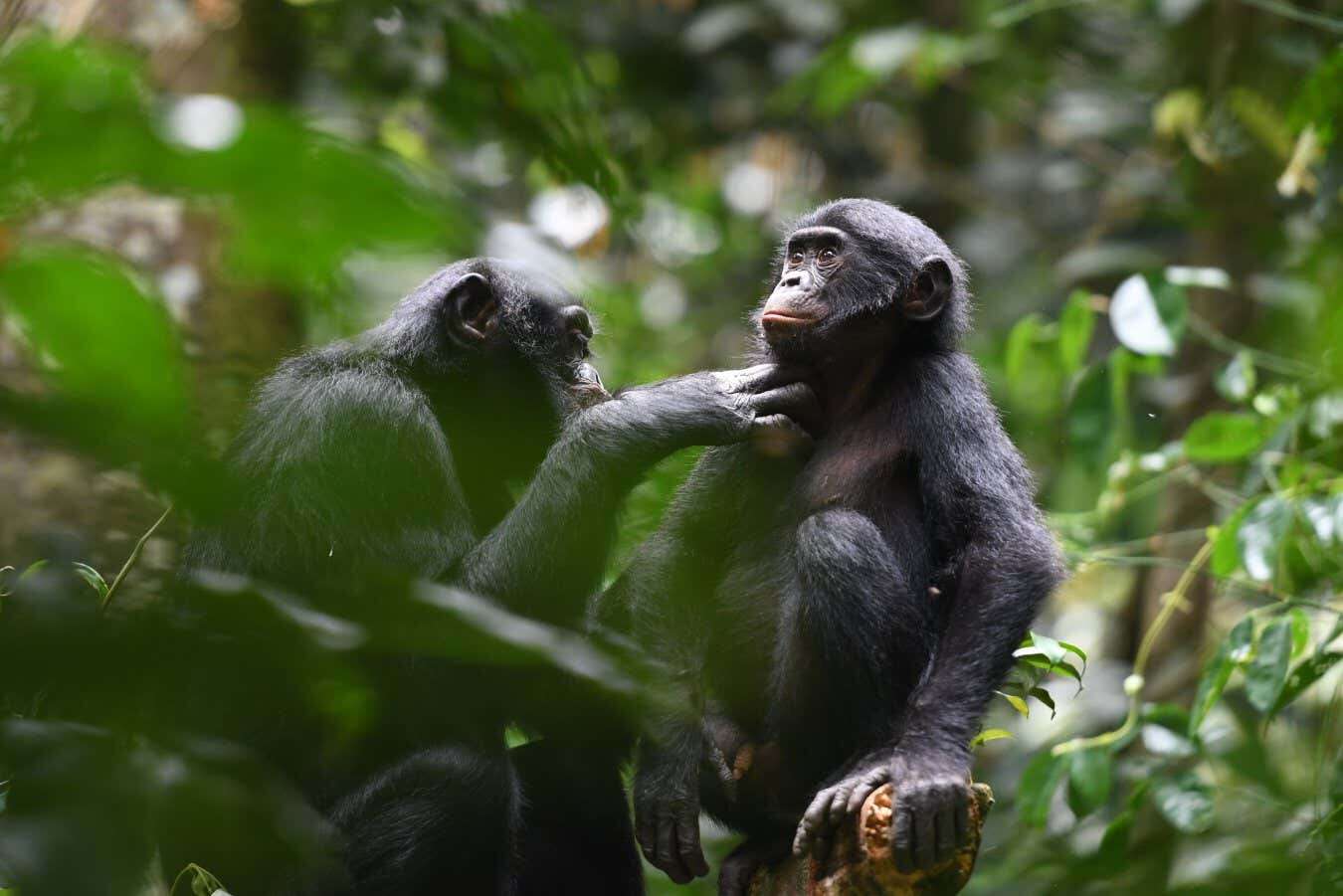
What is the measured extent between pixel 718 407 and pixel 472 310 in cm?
114

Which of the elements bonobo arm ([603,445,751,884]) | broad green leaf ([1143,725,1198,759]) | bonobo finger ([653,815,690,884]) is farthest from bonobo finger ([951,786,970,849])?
broad green leaf ([1143,725,1198,759])

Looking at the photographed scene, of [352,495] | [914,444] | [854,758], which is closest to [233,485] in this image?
[352,495]

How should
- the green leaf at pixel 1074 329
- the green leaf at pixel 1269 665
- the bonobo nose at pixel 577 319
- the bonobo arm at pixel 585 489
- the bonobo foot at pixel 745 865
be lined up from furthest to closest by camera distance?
1. the green leaf at pixel 1074 329
2. the bonobo nose at pixel 577 319
3. the green leaf at pixel 1269 665
4. the bonobo arm at pixel 585 489
5. the bonobo foot at pixel 745 865

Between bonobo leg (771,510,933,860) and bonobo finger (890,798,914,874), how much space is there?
0.26 meters

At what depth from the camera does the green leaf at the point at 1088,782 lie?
504cm

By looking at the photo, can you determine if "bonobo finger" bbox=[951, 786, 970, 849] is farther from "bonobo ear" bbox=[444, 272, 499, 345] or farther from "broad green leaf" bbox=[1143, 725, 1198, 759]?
"bonobo ear" bbox=[444, 272, 499, 345]

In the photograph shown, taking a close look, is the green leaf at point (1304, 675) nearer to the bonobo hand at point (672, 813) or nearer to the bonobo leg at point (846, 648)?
the bonobo leg at point (846, 648)

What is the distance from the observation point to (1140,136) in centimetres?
998

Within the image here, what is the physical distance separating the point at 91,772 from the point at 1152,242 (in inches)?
385

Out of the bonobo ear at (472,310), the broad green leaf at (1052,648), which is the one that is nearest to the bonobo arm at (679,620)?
the bonobo ear at (472,310)

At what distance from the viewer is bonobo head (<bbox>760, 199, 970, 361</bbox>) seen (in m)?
4.77

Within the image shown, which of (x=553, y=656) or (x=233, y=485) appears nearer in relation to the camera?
(x=233, y=485)

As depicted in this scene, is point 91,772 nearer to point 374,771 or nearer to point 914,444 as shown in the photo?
point 374,771

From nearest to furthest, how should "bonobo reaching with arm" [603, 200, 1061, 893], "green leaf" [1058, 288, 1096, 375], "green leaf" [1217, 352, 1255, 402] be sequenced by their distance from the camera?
"bonobo reaching with arm" [603, 200, 1061, 893] → "green leaf" [1217, 352, 1255, 402] → "green leaf" [1058, 288, 1096, 375]
